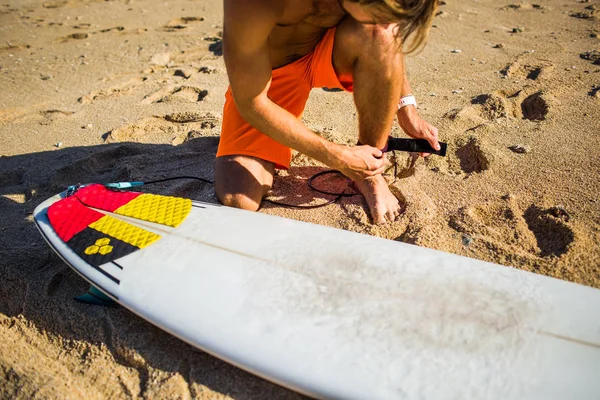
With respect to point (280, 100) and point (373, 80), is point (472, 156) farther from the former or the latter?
point (280, 100)

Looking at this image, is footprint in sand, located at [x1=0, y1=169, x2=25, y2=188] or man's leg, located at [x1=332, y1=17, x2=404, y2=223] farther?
footprint in sand, located at [x1=0, y1=169, x2=25, y2=188]

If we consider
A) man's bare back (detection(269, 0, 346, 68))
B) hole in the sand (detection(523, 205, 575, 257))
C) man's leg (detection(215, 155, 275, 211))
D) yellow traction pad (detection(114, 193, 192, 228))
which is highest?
man's bare back (detection(269, 0, 346, 68))

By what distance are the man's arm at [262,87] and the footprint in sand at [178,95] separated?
5.06 feet

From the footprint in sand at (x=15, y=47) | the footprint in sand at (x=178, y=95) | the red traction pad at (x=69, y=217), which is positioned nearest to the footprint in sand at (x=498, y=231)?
the red traction pad at (x=69, y=217)

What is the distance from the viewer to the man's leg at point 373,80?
1.70 m

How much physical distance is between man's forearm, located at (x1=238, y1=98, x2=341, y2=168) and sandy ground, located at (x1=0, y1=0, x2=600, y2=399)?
0.33 meters

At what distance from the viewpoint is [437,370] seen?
113cm

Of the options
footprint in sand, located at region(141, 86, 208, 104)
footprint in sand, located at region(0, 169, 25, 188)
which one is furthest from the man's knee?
footprint in sand, located at region(141, 86, 208, 104)

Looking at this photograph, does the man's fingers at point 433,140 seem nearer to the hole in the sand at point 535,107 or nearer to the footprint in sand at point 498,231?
the footprint in sand at point 498,231

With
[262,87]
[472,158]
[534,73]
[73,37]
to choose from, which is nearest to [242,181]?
[262,87]

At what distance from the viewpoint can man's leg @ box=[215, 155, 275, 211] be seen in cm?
189

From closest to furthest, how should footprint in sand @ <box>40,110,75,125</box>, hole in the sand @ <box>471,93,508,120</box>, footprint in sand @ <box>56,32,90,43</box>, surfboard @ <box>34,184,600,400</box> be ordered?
surfboard @ <box>34,184,600,400</box>
hole in the sand @ <box>471,93,508,120</box>
footprint in sand @ <box>40,110,75,125</box>
footprint in sand @ <box>56,32,90,43</box>

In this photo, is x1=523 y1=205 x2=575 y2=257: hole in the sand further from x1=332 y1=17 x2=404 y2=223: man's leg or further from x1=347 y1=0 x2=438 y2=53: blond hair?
x1=347 y1=0 x2=438 y2=53: blond hair

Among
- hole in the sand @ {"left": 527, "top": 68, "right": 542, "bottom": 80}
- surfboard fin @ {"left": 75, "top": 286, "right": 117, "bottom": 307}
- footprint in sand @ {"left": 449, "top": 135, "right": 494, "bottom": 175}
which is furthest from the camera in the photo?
hole in the sand @ {"left": 527, "top": 68, "right": 542, "bottom": 80}
